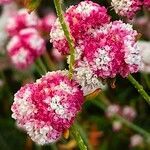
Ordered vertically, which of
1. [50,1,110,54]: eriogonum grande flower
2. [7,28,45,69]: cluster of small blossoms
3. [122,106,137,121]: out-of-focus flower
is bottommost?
[122,106,137,121]: out-of-focus flower

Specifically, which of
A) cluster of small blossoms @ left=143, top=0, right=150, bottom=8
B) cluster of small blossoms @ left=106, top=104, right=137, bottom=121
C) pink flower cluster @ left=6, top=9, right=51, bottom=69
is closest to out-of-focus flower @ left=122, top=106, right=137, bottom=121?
cluster of small blossoms @ left=106, top=104, right=137, bottom=121

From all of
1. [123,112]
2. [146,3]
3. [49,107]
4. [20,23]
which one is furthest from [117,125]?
[49,107]

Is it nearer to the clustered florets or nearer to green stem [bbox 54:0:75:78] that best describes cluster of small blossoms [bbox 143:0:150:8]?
the clustered florets

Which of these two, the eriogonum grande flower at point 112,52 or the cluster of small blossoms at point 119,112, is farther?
the cluster of small blossoms at point 119,112

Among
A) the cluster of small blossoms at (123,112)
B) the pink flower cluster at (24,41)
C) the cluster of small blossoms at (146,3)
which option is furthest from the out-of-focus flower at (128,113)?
the cluster of small blossoms at (146,3)

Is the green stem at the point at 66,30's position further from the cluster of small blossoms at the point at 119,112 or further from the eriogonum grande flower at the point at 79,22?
the cluster of small blossoms at the point at 119,112

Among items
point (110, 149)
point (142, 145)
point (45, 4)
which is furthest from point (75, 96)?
point (45, 4)
